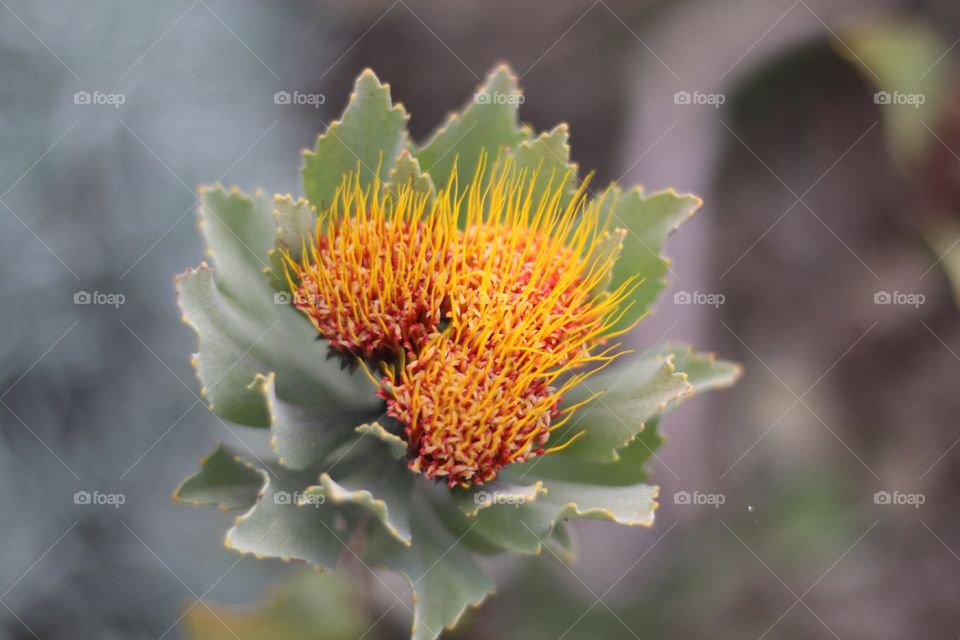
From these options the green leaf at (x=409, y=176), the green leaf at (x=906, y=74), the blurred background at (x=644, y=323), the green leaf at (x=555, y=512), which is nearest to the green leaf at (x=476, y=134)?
the green leaf at (x=409, y=176)

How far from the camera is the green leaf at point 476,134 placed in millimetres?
1170

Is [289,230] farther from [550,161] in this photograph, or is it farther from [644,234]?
[644,234]

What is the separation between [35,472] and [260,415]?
989 mm

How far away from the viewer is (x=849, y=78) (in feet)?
9.56

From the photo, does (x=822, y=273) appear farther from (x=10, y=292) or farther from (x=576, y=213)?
(x=10, y=292)

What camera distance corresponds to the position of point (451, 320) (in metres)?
1.02
